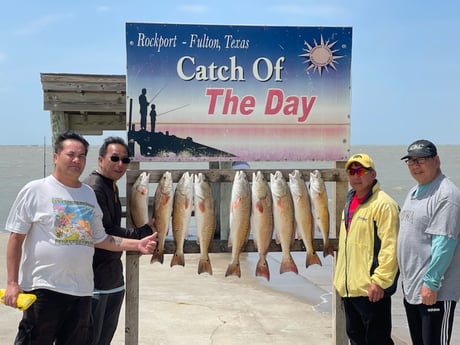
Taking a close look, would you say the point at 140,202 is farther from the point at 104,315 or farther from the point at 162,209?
the point at 104,315

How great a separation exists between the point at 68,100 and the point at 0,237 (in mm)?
7763

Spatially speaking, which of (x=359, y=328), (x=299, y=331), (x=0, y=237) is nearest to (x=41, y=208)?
(x=359, y=328)

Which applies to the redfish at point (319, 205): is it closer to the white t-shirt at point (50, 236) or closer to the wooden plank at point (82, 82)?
the white t-shirt at point (50, 236)

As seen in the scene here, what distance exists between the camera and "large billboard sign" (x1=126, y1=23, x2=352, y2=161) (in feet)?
13.5

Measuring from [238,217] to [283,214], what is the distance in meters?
0.32

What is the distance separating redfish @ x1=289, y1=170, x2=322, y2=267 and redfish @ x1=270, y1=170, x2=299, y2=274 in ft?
0.16

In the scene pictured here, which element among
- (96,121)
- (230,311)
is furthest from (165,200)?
(96,121)

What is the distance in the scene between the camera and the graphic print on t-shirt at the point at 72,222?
3.34m

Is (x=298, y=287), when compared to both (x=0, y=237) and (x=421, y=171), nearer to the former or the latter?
(x=421, y=171)

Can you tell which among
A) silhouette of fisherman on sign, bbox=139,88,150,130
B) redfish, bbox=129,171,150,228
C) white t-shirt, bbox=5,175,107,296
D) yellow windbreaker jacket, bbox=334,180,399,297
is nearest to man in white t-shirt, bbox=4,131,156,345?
white t-shirt, bbox=5,175,107,296

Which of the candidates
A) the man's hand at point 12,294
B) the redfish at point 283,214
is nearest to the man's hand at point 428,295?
the redfish at point 283,214

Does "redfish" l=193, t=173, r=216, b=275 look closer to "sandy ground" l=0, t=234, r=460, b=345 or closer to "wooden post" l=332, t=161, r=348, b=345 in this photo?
"wooden post" l=332, t=161, r=348, b=345

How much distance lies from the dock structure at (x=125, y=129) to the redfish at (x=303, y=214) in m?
0.09

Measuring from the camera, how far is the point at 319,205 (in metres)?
4.08
